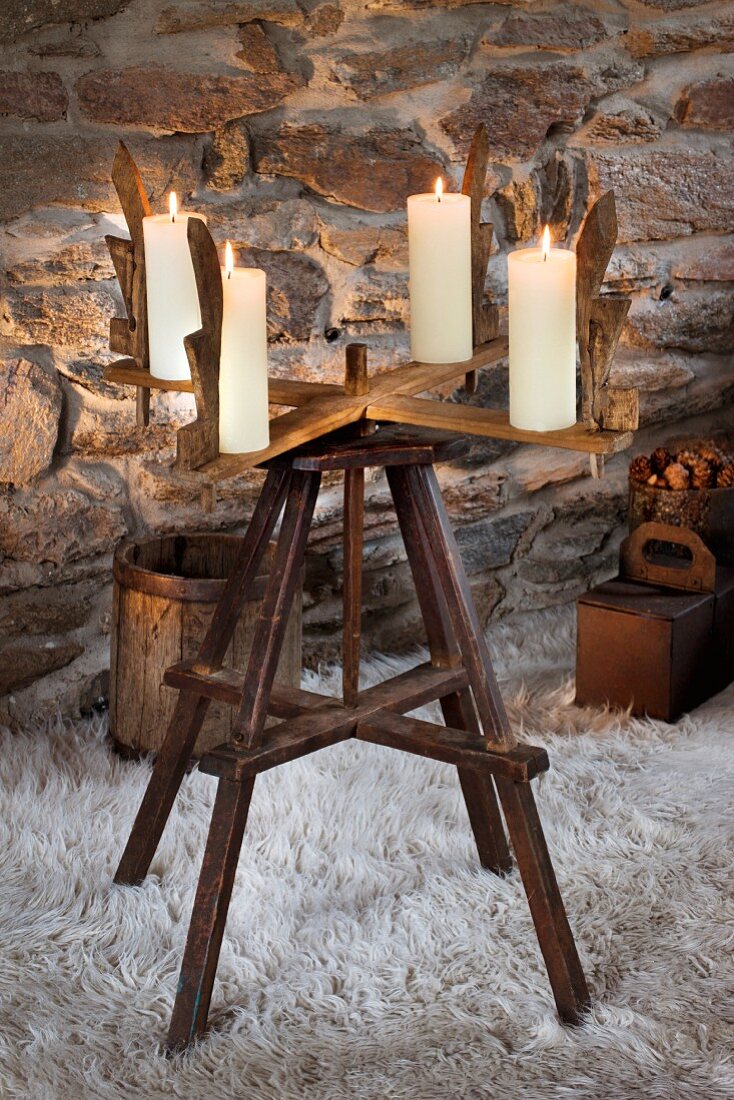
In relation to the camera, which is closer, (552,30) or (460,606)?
(460,606)

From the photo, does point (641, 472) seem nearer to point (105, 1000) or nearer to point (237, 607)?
point (237, 607)

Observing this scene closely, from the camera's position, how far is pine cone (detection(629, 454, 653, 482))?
2.51m

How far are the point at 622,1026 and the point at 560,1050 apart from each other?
9 centimetres

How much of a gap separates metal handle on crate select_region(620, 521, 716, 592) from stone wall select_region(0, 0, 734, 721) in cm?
23

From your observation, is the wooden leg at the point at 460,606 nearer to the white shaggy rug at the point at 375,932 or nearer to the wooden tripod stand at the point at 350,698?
the wooden tripod stand at the point at 350,698

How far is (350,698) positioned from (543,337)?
0.52m

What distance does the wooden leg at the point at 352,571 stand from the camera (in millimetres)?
1690

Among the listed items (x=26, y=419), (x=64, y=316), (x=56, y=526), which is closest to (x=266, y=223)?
(x=64, y=316)

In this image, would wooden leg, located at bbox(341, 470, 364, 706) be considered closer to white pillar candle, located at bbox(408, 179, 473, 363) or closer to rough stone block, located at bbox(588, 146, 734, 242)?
white pillar candle, located at bbox(408, 179, 473, 363)

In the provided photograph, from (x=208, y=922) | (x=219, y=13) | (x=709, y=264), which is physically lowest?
(x=208, y=922)

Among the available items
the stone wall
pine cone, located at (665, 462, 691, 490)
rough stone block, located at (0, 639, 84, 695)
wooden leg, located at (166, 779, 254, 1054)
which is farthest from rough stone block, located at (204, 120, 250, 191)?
wooden leg, located at (166, 779, 254, 1054)

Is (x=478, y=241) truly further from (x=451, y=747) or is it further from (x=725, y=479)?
(x=725, y=479)

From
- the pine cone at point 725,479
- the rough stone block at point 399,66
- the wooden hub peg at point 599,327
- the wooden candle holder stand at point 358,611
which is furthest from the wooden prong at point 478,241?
the pine cone at point 725,479

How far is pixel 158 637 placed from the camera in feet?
7.02
